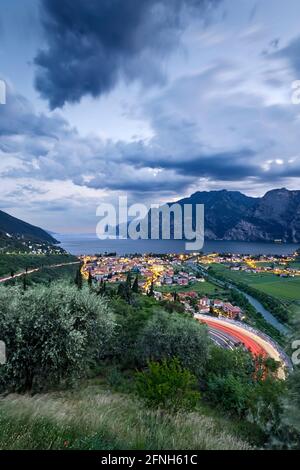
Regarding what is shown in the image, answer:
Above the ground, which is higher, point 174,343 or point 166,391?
point 166,391

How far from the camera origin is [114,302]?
112 ft

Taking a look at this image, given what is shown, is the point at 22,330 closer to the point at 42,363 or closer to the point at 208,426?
the point at 42,363

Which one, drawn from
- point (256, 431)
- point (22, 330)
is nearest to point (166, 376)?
point (256, 431)

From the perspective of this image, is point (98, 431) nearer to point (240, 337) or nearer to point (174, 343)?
point (174, 343)

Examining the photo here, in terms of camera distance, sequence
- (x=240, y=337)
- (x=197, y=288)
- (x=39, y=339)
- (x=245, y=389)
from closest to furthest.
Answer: (x=39, y=339), (x=245, y=389), (x=240, y=337), (x=197, y=288)

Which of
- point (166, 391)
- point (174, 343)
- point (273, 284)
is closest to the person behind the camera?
point (166, 391)

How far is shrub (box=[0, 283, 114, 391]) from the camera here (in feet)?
44.1

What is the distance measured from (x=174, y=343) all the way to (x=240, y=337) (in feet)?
104

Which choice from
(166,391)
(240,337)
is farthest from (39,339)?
(240,337)

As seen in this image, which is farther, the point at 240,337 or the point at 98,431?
the point at 240,337

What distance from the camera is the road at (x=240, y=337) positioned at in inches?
1752

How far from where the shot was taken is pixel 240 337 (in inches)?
2009

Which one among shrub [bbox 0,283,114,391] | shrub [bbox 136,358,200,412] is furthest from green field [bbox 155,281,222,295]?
shrub [bbox 136,358,200,412]
